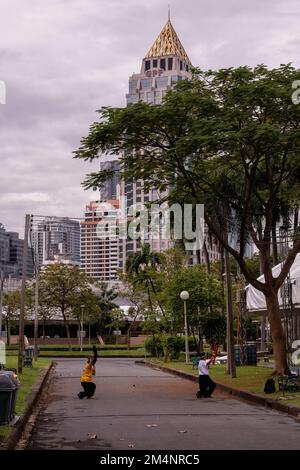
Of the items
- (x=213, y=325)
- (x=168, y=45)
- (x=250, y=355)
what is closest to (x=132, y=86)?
(x=168, y=45)

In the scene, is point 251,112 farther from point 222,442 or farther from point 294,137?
point 222,442

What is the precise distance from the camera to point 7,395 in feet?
40.4

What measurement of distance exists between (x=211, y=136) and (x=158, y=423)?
8239 mm

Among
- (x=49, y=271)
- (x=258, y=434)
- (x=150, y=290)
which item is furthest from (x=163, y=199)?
(x=49, y=271)

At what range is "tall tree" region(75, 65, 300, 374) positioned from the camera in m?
20.5

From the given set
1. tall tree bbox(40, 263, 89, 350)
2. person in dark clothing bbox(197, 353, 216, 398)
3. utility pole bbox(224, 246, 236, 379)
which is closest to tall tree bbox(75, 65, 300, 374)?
utility pole bbox(224, 246, 236, 379)

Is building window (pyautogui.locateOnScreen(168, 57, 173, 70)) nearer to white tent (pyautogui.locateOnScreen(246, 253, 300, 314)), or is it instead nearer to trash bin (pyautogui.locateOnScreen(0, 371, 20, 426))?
white tent (pyautogui.locateOnScreen(246, 253, 300, 314))

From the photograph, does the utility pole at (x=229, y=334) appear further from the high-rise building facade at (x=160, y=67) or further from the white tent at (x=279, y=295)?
the high-rise building facade at (x=160, y=67)

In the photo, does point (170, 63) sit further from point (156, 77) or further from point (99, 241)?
point (99, 241)

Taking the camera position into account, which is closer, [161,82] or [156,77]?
[161,82]

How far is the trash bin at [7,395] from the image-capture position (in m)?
12.2

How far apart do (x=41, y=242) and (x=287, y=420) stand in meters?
31.4

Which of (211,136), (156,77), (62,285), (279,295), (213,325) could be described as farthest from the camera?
(156,77)

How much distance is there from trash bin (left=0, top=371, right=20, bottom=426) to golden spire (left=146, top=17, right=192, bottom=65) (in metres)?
173
